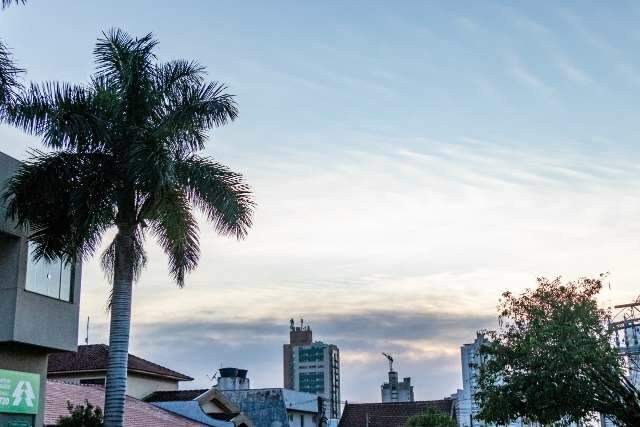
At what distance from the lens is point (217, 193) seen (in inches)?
878

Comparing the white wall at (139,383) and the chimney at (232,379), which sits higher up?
the chimney at (232,379)

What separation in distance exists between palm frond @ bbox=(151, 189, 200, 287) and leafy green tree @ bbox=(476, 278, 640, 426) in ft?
42.3

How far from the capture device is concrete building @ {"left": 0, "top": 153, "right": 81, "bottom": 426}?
2295 centimetres

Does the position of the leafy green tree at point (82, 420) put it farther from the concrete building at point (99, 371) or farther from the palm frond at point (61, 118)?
the concrete building at point (99, 371)

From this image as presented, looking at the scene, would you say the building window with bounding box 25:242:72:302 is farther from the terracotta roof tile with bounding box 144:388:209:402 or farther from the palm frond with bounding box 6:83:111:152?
the terracotta roof tile with bounding box 144:388:209:402

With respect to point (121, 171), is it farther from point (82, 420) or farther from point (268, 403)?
point (268, 403)

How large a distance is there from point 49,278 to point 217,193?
6074 millimetres

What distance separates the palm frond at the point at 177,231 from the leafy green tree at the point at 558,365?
508 inches

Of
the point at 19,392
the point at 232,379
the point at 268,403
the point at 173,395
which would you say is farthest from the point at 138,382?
the point at 19,392

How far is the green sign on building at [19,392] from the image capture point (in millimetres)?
23078

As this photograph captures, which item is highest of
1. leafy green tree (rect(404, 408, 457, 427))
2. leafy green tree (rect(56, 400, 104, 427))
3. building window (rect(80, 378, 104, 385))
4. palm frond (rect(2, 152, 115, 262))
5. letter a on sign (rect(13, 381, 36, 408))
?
palm frond (rect(2, 152, 115, 262))

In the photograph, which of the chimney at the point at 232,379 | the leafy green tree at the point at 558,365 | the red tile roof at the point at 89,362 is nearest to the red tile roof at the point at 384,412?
the chimney at the point at 232,379

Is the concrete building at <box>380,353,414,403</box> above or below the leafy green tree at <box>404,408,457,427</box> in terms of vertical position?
above

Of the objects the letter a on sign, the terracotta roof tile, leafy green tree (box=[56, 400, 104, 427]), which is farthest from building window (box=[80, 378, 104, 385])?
leafy green tree (box=[56, 400, 104, 427])
